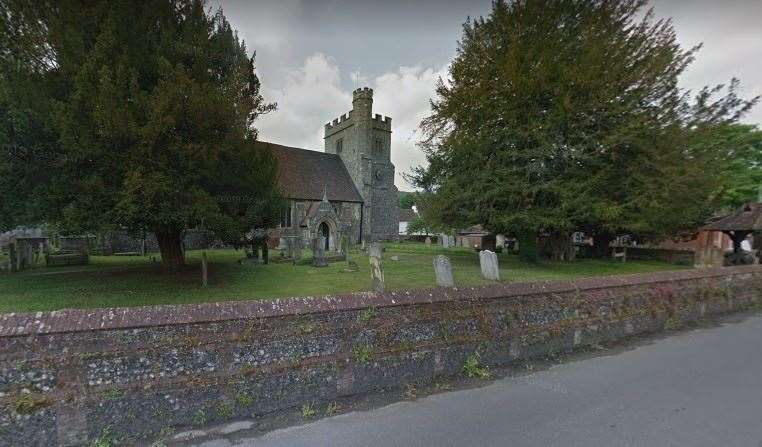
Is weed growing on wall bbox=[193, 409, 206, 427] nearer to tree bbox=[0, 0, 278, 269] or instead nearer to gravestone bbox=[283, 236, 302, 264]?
tree bbox=[0, 0, 278, 269]

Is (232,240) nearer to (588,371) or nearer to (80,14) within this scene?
(80,14)

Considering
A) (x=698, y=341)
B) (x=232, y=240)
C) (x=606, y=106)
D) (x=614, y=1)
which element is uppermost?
(x=614, y=1)

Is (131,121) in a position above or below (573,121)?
below

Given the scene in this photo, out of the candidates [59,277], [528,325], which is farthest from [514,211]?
[59,277]

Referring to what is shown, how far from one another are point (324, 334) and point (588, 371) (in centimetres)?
413

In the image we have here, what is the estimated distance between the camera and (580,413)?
12.7 ft

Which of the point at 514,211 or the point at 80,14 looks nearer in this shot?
the point at 80,14

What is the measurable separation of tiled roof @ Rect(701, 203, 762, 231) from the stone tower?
25.6 meters

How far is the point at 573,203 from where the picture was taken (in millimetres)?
12312

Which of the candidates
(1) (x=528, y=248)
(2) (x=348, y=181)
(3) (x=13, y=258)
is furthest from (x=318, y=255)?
(2) (x=348, y=181)

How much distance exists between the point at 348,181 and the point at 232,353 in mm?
32937

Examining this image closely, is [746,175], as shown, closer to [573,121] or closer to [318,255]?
[573,121]

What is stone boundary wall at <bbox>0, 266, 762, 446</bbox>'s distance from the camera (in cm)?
319

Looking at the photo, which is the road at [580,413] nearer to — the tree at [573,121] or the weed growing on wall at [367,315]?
the weed growing on wall at [367,315]
